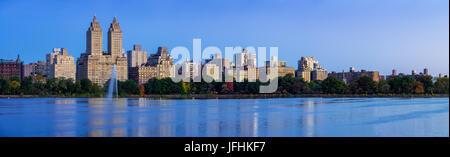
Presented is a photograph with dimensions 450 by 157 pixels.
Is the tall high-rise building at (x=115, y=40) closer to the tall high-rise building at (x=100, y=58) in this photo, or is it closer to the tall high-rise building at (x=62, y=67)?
the tall high-rise building at (x=100, y=58)

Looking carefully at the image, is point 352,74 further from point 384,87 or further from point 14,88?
point 14,88

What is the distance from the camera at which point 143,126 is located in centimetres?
2569

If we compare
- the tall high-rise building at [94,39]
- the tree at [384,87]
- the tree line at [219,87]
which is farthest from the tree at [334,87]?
the tall high-rise building at [94,39]

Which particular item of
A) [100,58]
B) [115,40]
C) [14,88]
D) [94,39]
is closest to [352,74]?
[115,40]

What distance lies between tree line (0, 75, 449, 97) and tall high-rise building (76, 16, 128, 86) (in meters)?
51.8

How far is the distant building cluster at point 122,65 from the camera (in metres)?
130

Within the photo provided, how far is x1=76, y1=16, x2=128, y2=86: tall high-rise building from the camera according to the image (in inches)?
5492

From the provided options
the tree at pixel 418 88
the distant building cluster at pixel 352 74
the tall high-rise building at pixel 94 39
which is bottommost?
the tree at pixel 418 88

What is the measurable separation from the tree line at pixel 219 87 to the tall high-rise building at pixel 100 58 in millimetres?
51779
